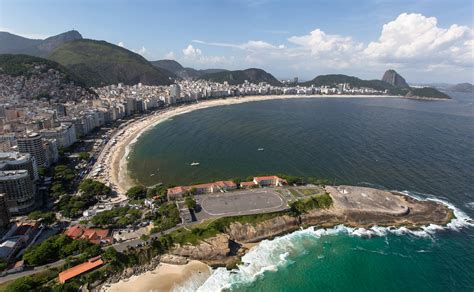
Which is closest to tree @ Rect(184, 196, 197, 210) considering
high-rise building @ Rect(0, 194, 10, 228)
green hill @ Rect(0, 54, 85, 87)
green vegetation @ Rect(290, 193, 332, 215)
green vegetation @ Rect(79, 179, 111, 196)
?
green vegetation @ Rect(290, 193, 332, 215)

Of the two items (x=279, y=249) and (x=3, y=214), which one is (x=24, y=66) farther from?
(x=279, y=249)

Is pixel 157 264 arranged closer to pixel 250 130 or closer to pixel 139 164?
pixel 139 164

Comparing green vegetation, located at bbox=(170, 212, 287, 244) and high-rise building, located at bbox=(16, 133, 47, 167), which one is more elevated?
high-rise building, located at bbox=(16, 133, 47, 167)

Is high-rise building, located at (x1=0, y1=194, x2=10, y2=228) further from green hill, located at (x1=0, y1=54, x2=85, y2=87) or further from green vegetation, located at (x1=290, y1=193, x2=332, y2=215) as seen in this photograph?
green hill, located at (x1=0, y1=54, x2=85, y2=87)

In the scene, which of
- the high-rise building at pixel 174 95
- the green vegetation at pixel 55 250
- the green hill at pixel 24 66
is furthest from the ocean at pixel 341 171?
the green hill at pixel 24 66

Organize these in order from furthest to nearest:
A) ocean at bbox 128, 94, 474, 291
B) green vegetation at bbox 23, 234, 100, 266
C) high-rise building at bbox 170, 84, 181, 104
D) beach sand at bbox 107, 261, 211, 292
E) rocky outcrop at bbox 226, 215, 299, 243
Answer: high-rise building at bbox 170, 84, 181, 104, rocky outcrop at bbox 226, 215, 299, 243, ocean at bbox 128, 94, 474, 291, green vegetation at bbox 23, 234, 100, 266, beach sand at bbox 107, 261, 211, 292

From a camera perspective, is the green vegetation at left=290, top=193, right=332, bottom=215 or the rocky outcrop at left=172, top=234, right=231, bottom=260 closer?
the rocky outcrop at left=172, top=234, right=231, bottom=260

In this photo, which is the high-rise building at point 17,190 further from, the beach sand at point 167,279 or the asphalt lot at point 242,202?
the asphalt lot at point 242,202
